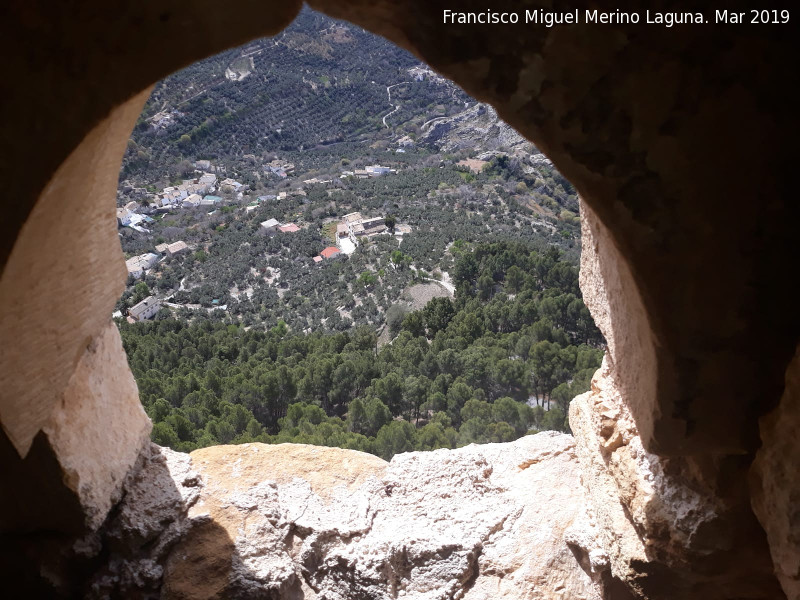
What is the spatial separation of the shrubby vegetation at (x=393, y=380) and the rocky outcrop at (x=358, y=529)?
1.98 metres

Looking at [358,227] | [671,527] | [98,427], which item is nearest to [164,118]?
[358,227]

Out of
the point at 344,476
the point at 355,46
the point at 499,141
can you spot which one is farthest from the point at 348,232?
the point at 355,46

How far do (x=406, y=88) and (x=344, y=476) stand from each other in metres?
41.0

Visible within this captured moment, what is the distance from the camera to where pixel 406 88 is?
4178 cm

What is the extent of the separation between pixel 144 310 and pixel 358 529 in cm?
1569

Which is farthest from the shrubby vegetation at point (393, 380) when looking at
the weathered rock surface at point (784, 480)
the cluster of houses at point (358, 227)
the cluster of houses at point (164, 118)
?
the cluster of houses at point (164, 118)

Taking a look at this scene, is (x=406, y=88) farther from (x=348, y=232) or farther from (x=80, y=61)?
(x=80, y=61)

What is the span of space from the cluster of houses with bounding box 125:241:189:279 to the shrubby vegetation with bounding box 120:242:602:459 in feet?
37.2

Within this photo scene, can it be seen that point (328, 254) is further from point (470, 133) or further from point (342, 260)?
point (470, 133)

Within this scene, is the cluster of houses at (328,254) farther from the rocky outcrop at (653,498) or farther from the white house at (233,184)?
the rocky outcrop at (653,498)

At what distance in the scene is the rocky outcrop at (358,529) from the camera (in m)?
3.06

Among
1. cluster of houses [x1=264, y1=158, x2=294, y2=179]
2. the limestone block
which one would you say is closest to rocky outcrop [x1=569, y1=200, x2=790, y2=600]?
the limestone block

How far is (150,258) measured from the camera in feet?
74.4

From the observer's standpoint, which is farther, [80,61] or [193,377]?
[193,377]
